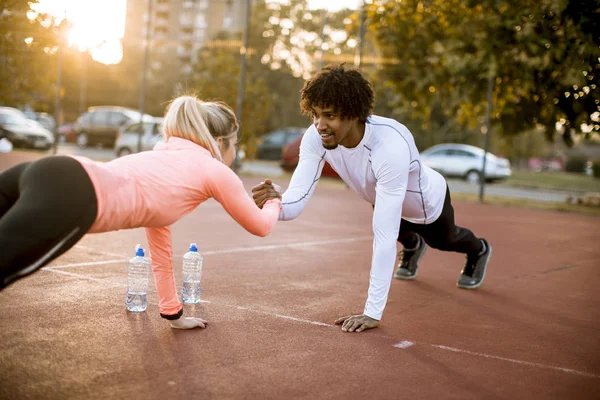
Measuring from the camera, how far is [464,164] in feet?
96.1

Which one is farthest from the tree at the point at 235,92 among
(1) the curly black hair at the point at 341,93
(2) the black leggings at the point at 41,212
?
(2) the black leggings at the point at 41,212

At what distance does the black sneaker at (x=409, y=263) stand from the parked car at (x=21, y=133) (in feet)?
77.3

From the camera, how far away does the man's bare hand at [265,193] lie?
4.72m

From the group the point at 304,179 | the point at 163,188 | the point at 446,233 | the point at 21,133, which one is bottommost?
the point at 21,133

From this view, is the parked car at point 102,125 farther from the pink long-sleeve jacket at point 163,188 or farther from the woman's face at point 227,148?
the pink long-sleeve jacket at point 163,188

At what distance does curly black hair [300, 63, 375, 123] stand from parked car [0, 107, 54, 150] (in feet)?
82.4

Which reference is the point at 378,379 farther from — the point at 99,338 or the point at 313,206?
the point at 313,206

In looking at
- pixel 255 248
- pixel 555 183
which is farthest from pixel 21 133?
pixel 255 248

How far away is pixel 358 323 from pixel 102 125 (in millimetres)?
29149

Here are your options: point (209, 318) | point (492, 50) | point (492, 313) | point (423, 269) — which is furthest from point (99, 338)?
point (492, 50)

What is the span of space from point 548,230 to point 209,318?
9.71m

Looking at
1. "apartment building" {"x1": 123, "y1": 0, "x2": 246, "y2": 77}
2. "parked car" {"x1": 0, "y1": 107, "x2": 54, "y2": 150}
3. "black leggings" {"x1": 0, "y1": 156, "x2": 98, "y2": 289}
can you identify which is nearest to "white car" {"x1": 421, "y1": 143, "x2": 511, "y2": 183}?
"parked car" {"x1": 0, "y1": 107, "x2": 54, "y2": 150}

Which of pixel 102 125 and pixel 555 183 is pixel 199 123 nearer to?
pixel 102 125

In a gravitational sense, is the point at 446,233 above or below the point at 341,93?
below
